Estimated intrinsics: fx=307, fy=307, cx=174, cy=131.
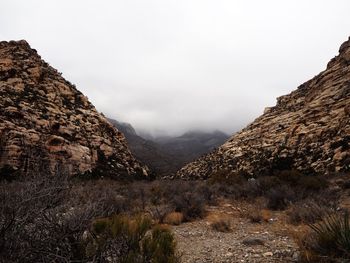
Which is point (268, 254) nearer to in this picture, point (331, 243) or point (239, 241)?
point (239, 241)

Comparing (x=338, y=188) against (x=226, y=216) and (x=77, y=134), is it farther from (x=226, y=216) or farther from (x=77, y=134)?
(x=77, y=134)

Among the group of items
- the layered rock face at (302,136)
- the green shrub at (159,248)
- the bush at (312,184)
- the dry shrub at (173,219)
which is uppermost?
the layered rock face at (302,136)

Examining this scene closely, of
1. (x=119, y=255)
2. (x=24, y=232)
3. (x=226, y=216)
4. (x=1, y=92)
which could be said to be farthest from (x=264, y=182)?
(x=1, y=92)

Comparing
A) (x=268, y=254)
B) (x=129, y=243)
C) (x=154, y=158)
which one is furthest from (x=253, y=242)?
(x=154, y=158)

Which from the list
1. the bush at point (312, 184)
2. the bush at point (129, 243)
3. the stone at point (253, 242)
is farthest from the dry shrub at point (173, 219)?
the bush at point (312, 184)

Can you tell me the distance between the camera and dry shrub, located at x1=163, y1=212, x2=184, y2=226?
29.2 ft

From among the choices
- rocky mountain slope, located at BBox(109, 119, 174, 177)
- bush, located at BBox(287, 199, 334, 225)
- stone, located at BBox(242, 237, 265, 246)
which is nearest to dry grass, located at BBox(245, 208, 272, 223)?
bush, located at BBox(287, 199, 334, 225)

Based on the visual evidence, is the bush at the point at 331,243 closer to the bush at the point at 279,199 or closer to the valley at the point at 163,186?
the valley at the point at 163,186

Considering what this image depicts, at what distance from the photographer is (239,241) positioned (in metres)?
6.96

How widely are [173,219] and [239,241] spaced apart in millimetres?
2506

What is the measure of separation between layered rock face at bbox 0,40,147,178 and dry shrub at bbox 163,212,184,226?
8.80 metres

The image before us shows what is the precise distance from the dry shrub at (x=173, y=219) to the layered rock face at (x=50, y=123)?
8803mm

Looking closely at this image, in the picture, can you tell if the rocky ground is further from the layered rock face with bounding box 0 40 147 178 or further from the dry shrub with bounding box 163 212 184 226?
the layered rock face with bounding box 0 40 147 178

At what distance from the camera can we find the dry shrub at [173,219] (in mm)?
8898
